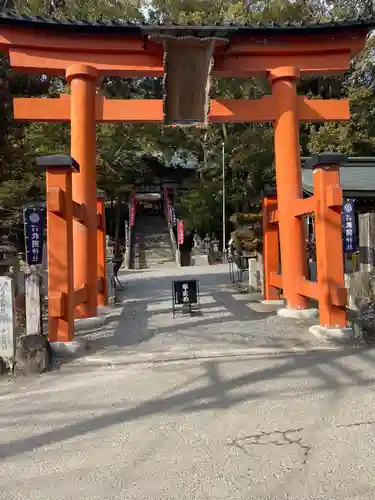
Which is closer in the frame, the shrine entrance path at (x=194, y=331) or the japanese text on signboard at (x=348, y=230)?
the shrine entrance path at (x=194, y=331)

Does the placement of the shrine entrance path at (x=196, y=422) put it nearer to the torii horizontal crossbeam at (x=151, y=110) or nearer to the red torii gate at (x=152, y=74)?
the red torii gate at (x=152, y=74)

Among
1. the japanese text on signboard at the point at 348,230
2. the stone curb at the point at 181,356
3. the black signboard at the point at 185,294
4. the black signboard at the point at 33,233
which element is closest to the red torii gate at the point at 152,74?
the black signboard at the point at 33,233

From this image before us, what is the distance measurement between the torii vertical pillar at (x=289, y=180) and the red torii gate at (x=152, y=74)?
0.02m

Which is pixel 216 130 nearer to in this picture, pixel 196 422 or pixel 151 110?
pixel 151 110

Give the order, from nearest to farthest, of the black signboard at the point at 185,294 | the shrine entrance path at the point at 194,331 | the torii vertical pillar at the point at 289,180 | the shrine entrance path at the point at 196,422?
the shrine entrance path at the point at 196,422
the shrine entrance path at the point at 194,331
the torii vertical pillar at the point at 289,180
the black signboard at the point at 185,294

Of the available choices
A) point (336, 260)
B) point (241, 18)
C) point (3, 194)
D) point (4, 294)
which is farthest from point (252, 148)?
point (4, 294)

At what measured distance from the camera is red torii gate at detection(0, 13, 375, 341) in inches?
298

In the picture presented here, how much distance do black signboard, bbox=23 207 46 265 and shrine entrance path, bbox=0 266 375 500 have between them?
2783 mm

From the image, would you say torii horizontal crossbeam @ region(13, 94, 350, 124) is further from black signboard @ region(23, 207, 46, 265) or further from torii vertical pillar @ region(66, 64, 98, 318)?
black signboard @ region(23, 207, 46, 265)

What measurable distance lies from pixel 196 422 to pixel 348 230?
7587 mm

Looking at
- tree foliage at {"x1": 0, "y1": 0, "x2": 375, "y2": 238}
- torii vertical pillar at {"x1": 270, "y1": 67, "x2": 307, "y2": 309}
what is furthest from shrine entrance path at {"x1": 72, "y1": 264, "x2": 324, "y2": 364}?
tree foliage at {"x1": 0, "y1": 0, "x2": 375, "y2": 238}

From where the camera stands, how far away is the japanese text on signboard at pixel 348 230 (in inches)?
387

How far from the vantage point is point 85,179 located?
7.72 meters

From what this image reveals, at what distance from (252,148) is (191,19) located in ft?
25.1
